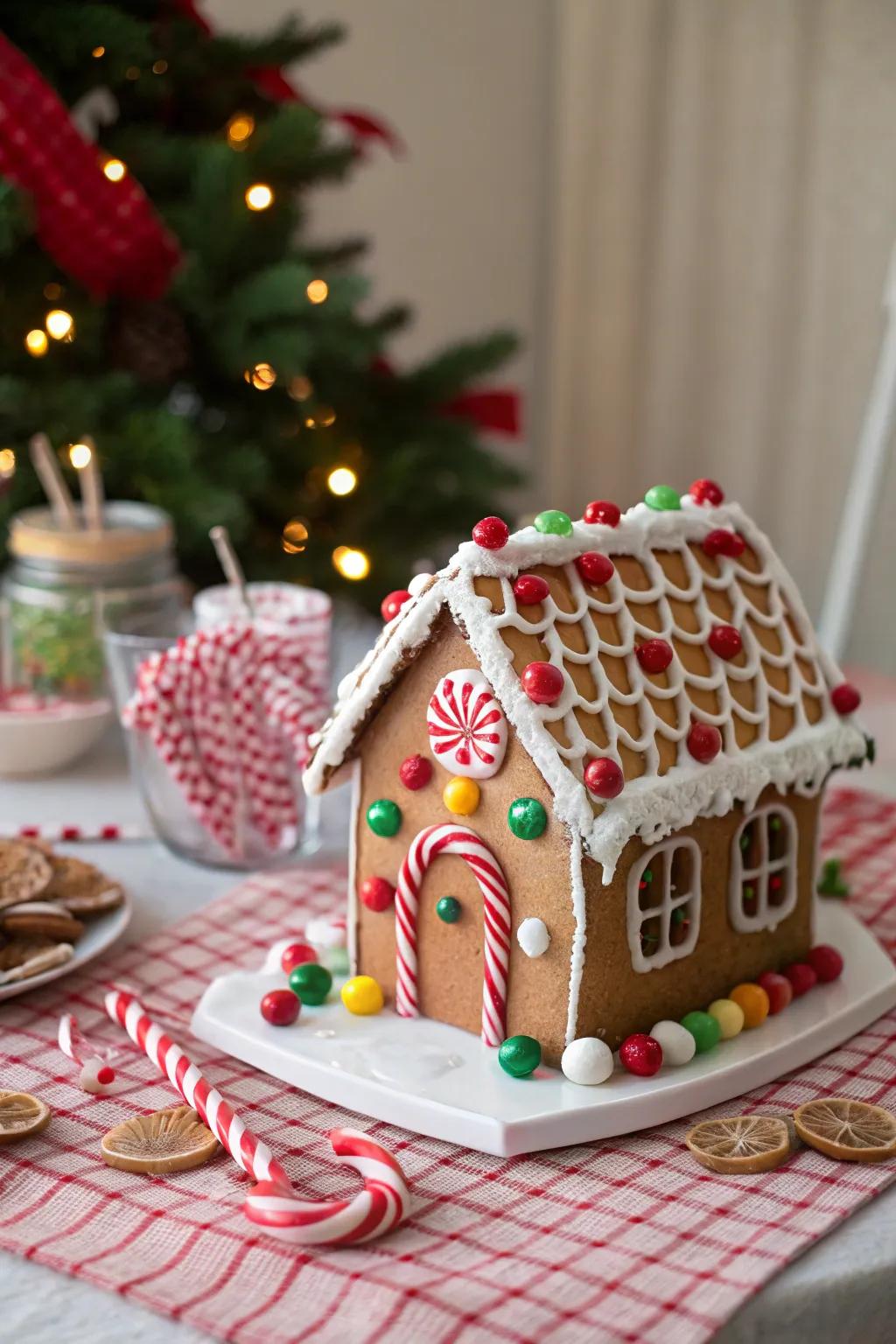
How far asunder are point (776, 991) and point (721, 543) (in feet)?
1.25

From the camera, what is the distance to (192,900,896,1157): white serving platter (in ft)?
3.57

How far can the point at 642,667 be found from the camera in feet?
3.86

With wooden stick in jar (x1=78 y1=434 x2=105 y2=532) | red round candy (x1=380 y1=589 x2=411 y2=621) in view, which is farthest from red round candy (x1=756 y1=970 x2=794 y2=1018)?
wooden stick in jar (x1=78 y1=434 x2=105 y2=532)

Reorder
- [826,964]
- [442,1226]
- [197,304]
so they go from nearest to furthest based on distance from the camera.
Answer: [442,1226], [826,964], [197,304]

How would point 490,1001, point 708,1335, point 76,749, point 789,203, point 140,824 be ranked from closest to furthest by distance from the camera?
point 708,1335 → point 490,1001 → point 140,824 → point 76,749 → point 789,203

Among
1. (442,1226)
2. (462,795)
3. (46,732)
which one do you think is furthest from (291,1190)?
(46,732)

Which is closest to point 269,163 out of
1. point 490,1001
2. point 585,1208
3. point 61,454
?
point 61,454

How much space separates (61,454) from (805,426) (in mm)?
1548

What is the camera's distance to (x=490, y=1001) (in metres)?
1.17

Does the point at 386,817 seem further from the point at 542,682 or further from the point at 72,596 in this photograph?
the point at 72,596

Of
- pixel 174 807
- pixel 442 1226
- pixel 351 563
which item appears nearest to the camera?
pixel 442 1226

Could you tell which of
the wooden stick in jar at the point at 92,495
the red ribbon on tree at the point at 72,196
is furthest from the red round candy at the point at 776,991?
the red ribbon on tree at the point at 72,196

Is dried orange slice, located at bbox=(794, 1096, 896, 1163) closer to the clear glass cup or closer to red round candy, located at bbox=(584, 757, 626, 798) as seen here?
red round candy, located at bbox=(584, 757, 626, 798)

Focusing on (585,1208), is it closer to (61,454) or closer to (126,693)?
(126,693)
